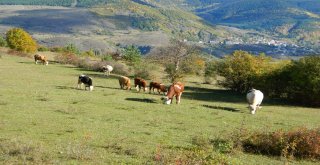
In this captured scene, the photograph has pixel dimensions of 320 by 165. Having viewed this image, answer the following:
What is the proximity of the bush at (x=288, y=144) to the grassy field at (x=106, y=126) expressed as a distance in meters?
0.61

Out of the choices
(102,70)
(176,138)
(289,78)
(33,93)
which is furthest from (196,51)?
(176,138)

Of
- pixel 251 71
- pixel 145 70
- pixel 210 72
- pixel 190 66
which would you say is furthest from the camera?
pixel 145 70

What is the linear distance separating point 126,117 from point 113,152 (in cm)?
812

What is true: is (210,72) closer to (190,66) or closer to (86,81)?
(190,66)

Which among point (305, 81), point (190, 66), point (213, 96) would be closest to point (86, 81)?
point (213, 96)

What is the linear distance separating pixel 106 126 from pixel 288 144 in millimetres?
8575

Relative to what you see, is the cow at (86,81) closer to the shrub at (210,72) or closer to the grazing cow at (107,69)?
the grazing cow at (107,69)

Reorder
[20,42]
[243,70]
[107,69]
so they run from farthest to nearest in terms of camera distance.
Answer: [20,42], [107,69], [243,70]

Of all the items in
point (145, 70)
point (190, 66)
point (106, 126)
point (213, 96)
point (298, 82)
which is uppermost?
point (106, 126)

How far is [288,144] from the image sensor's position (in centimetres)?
1568

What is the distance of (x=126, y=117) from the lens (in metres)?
22.9

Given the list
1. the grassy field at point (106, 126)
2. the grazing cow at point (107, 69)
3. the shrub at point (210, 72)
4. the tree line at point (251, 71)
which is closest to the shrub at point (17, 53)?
the tree line at point (251, 71)

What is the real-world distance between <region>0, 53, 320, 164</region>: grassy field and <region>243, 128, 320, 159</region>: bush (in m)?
0.61

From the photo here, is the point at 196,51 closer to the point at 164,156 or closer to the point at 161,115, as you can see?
the point at 161,115
